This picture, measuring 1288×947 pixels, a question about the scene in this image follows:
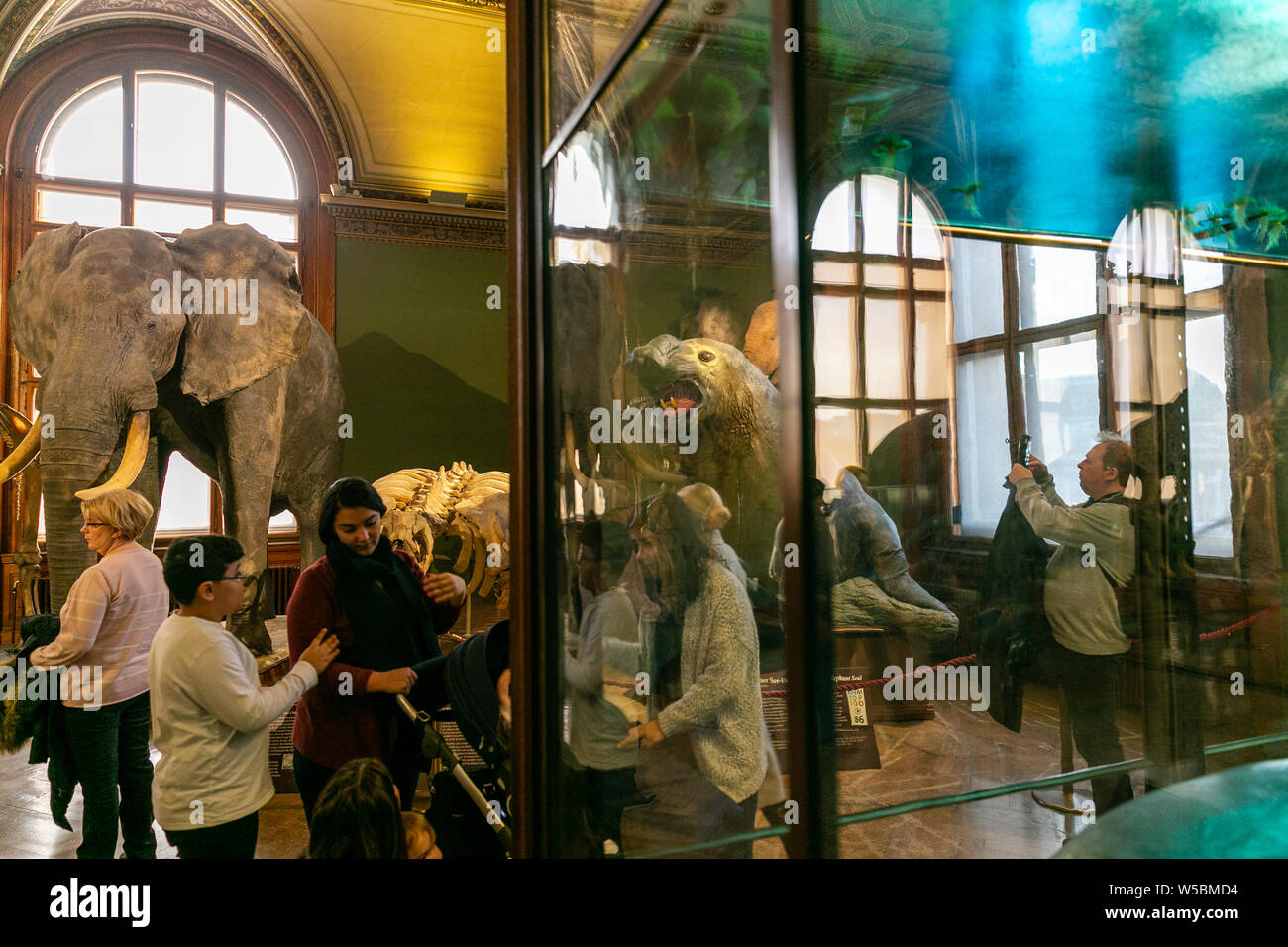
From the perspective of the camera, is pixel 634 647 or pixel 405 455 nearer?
pixel 634 647

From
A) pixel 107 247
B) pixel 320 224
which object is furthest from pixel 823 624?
pixel 320 224

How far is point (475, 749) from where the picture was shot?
2484mm

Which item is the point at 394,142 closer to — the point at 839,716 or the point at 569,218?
the point at 569,218

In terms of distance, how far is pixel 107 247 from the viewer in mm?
4410

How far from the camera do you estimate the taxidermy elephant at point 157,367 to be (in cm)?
406

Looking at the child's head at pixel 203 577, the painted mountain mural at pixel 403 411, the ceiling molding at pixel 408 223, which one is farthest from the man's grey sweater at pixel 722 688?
the ceiling molding at pixel 408 223

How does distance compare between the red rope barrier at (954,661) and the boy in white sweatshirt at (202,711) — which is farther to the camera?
the boy in white sweatshirt at (202,711)

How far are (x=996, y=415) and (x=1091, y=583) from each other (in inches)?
6.5

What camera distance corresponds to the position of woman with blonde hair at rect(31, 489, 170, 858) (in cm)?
271

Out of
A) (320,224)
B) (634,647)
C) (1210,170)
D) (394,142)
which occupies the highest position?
(394,142)

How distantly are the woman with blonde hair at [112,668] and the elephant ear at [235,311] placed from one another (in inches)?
74.4

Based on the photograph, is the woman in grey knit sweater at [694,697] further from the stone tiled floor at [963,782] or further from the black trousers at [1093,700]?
the black trousers at [1093,700]

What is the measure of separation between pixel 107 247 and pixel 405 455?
13.4 ft

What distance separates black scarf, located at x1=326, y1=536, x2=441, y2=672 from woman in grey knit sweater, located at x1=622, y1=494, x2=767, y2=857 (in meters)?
1.67
